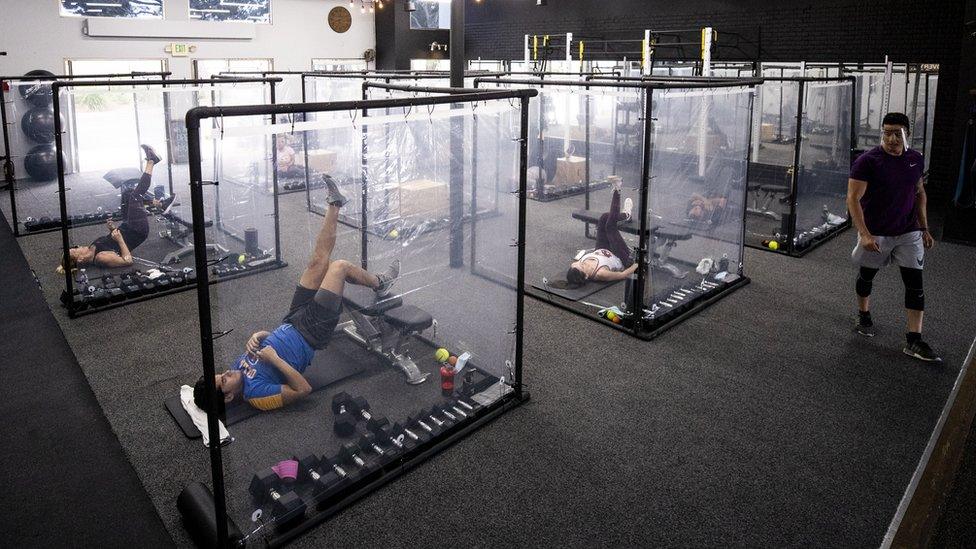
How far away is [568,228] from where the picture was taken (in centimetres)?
666

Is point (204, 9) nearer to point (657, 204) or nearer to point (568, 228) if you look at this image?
point (568, 228)

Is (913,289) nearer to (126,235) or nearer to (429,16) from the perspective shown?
(126,235)

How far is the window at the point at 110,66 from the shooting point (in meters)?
10.5

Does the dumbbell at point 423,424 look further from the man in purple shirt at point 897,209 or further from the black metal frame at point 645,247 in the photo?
the man in purple shirt at point 897,209

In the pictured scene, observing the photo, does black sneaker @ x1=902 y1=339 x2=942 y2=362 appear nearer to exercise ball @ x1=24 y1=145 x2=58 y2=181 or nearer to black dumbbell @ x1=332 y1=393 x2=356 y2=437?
black dumbbell @ x1=332 y1=393 x2=356 y2=437

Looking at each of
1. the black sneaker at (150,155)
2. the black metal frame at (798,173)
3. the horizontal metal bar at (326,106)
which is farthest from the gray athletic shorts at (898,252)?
the black sneaker at (150,155)

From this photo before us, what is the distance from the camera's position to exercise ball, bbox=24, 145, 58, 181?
330 inches

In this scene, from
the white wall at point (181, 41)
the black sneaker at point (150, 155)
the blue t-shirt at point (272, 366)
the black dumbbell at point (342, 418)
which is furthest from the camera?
the white wall at point (181, 41)

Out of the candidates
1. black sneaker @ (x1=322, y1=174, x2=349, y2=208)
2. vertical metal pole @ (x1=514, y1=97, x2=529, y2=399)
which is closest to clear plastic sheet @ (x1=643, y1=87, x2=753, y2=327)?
vertical metal pole @ (x1=514, y1=97, x2=529, y2=399)

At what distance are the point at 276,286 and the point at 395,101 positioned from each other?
97 cm

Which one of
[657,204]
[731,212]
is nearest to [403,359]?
[657,204]

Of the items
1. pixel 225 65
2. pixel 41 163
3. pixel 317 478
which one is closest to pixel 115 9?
pixel 225 65

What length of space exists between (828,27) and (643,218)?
6.55 metres

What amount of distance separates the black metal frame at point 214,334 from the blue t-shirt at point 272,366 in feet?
1.35
